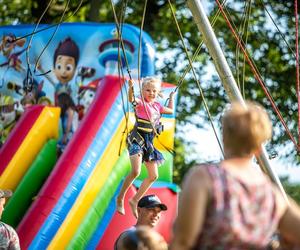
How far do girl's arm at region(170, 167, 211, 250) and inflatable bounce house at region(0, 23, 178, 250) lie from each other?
173 inches

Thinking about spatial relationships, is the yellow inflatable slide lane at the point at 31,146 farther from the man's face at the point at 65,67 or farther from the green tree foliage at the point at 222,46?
the green tree foliage at the point at 222,46

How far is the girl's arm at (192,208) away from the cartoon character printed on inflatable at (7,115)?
29.2 feet

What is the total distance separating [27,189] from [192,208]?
23.9 feet

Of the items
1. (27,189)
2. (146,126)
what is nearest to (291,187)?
(27,189)

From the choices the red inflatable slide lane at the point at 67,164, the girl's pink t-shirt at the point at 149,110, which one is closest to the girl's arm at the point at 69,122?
the red inflatable slide lane at the point at 67,164

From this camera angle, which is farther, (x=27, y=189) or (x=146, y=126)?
(x=27, y=189)

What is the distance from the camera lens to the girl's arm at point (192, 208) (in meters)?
2.87

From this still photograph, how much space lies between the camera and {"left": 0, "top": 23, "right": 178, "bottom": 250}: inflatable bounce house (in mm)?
8766

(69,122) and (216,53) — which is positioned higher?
(69,122)

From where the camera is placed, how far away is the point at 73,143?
30.2 ft

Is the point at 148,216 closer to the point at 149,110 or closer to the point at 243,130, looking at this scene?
the point at 149,110

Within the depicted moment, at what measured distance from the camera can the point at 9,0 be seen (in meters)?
18.7

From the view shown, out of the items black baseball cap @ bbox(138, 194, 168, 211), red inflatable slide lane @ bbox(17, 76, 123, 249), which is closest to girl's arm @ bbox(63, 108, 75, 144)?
red inflatable slide lane @ bbox(17, 76, 123, 249)

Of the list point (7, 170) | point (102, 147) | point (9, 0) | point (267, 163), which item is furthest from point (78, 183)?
point (9, 0)
